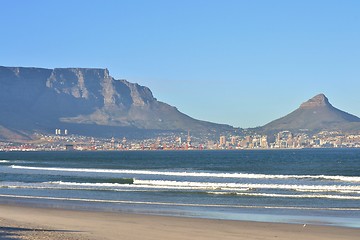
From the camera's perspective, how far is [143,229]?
94.0ft

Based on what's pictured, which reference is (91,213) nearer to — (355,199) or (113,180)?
(355,199)

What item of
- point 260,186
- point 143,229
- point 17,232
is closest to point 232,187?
point 260,186

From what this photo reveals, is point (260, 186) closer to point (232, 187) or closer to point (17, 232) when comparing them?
point (232, 187)

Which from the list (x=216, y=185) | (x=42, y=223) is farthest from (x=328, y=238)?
(x=216, y=185)

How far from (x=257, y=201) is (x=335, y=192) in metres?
7.32

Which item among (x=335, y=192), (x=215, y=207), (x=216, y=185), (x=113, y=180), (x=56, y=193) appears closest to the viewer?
(x=215, y=207)

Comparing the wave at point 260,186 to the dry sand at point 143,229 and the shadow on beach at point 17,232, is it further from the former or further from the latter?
the shadow on beach at point 17,232

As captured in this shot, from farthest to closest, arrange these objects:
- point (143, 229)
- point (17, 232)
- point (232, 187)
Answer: point (232, 187)
point (143, 229)
point (17, 232)

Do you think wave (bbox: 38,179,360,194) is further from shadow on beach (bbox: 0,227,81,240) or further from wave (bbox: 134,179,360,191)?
shadow on beach (bbox: 0,227,81,240)

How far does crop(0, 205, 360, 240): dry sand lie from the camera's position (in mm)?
26406

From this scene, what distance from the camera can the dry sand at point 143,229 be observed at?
2641 centimetres

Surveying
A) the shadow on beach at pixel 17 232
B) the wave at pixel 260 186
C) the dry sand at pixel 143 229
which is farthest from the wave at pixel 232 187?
the shadow on beach at pixel 17 232

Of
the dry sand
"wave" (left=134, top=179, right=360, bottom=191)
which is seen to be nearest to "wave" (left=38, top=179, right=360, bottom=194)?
"wave" (left=134, top=179, right=360, bottom=191)

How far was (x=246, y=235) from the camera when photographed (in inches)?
1059
